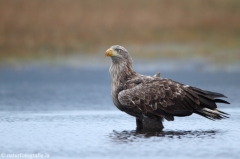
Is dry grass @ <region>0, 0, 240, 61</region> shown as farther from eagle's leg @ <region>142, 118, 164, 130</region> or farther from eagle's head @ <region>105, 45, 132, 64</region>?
eagle's leg @ <region>142, 118, 164, 130</region>

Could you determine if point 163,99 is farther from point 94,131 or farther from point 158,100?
point 94,131

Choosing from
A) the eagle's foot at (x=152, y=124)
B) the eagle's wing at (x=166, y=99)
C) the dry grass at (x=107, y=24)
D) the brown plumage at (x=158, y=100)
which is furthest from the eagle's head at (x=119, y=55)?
the dry grass at (x=107, y=24)

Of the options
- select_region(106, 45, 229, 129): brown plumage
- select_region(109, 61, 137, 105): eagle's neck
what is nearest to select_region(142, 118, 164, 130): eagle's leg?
select_region(106, 45, 229, 129): brown plumage

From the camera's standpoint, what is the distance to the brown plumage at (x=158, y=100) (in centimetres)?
1175

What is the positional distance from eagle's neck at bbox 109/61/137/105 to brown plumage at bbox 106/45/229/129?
0.02m

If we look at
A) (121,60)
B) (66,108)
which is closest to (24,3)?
(66,108)

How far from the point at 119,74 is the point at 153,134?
1324 millimetres

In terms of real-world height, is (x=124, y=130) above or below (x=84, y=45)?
below

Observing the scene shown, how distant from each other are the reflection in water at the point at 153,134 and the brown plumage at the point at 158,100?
11.5 inches

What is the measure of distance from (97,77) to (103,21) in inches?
549

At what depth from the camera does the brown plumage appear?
38.5 ft

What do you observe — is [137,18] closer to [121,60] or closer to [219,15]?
[219,15]

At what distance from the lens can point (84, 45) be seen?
35375 mm

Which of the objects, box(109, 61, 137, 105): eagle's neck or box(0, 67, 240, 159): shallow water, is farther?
box(109, 61, 137, 105): eagle's neck
